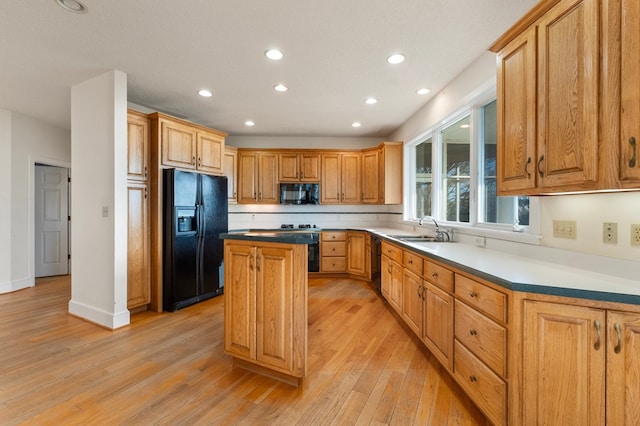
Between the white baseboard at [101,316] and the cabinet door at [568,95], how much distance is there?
12.4 ft

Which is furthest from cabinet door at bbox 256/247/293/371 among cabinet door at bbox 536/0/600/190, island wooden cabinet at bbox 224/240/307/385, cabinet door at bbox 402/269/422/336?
cabinet door at bbox 536/0/600/190

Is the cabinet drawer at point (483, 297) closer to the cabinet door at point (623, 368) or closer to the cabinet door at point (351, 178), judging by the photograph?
the cabinet door at point (623, 368)

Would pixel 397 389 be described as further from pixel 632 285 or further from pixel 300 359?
pixel 632 285

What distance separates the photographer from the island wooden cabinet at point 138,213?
10.8ft

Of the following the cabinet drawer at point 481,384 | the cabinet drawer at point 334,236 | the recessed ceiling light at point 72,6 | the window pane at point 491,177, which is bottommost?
the cabinet drawer at point 481,384

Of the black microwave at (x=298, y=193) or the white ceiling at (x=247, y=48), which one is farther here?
the black microwave at (x=298, y=193)

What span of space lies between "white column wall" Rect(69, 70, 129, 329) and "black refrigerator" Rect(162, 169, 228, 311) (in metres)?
0.48

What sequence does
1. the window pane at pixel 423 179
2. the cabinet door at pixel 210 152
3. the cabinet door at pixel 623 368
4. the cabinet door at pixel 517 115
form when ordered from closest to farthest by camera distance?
the cabinet door at pixel 623 368
the cabinet door at pixel 517 115
the cabinet door at pixel 210 152
the window pane at pixel 423 179

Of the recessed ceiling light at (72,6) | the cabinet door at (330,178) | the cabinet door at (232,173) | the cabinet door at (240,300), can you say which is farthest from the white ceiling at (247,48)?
the cabinet door at (240,300)

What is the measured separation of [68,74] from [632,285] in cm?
473

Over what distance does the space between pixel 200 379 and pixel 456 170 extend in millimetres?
3316

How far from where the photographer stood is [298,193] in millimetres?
5375

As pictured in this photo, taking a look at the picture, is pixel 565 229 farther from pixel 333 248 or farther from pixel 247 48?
pixel 333 248

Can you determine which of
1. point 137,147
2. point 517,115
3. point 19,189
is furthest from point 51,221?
point 517,115
